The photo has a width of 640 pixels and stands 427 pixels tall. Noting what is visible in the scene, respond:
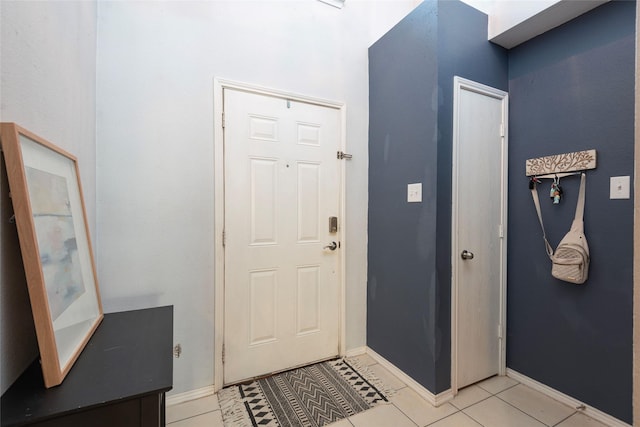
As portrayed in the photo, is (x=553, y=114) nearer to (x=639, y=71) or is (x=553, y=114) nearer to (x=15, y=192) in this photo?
(x=639, y=71)

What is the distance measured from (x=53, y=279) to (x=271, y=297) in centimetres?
137

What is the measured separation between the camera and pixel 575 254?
1.68m

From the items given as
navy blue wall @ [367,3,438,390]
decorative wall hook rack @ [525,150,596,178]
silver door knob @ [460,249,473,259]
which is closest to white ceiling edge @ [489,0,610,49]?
navy blue wall @ [367,3,438,390]

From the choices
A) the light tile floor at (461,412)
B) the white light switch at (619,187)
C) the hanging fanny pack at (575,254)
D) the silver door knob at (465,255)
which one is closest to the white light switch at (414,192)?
the silver door knob at (465,255)

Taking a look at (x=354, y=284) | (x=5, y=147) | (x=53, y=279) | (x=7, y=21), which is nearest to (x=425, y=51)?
(x=354, y=284)

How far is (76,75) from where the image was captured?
4.17 feet

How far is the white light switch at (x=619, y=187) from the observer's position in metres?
Answer: 1.53

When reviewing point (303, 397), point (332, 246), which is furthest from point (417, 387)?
point (332, 246)

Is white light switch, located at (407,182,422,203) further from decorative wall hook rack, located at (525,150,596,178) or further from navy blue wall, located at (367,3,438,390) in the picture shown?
decorative wall hook rack, located at (525,150,596,178)

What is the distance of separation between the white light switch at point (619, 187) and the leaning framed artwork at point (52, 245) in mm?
2581

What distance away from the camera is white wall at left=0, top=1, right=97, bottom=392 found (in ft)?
2.49

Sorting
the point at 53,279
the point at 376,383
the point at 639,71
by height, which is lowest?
the point at 376,383

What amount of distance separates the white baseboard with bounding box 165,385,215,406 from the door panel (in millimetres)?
1698

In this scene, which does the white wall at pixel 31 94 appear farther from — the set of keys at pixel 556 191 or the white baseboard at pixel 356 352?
the set of keys at pixel 556 191
